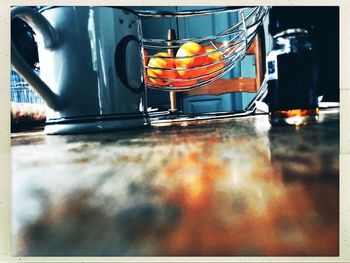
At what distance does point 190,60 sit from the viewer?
0.60 meters

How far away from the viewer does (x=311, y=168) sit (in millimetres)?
300

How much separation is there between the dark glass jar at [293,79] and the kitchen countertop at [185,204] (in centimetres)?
14

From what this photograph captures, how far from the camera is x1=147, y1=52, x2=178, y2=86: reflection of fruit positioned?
62 centimetres

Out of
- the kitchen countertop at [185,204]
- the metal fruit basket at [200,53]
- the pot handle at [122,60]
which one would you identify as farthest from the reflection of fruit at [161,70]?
the kitchen countertop at [185,204]

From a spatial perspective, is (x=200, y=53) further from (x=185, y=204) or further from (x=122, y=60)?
(x=185, y=204)

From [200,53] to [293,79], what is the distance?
0.20 m

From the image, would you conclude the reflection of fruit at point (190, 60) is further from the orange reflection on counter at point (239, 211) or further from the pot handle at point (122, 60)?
the orange reflection on counter at point (239, 211)

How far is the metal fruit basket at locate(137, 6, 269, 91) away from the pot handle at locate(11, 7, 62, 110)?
187 mm

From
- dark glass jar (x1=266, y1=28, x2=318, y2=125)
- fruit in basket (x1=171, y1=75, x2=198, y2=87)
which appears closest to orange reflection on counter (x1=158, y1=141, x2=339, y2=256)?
dark glass jar (x1=266, y1=28, x2=318, y2=125)

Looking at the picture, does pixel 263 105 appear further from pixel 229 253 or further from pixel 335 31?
pixel 229 253

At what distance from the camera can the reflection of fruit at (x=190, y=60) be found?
60 cm

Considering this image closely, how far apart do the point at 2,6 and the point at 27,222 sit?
0.48m

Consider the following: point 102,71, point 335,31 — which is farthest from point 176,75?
point 335,31

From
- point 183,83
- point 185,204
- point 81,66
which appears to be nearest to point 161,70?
point 183,83
